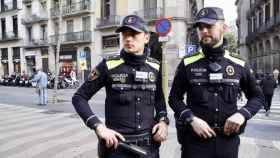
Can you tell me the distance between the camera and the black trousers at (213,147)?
10.6 ft

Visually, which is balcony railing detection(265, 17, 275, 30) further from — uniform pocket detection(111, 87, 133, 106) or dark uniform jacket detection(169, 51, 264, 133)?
uniform pocket detection(111, 87, 133, 106)

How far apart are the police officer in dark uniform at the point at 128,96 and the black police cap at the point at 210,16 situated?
1.45 ft

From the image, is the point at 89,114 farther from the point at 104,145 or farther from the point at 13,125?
the point at 13,125

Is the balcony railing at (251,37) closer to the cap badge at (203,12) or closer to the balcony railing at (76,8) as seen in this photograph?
the balcony railing at (76,8)

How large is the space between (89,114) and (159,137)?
58cm

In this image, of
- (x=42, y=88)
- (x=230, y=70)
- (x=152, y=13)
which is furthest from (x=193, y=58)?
(x=152, y=13)

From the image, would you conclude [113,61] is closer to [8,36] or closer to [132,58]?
[132,58]

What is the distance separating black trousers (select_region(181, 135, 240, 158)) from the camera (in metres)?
3.25

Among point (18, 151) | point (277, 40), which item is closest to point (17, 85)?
point (277, 40)

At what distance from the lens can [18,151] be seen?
7.80m

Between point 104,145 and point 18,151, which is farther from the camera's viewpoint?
point 18,151

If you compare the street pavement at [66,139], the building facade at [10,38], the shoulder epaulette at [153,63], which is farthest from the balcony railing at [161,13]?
the shoulder epaulette at [153,63]

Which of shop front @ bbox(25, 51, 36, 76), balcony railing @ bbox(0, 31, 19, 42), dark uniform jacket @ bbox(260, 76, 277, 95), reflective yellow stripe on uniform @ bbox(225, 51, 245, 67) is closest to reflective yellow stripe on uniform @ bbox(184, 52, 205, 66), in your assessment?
reflective yellow stripe on uniform @ bbox(225, 51, 245, 67)

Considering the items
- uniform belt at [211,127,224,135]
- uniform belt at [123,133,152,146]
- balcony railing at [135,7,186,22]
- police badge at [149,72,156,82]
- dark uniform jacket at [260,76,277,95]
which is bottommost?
dark uniform jacket at [260,76,277,95]
